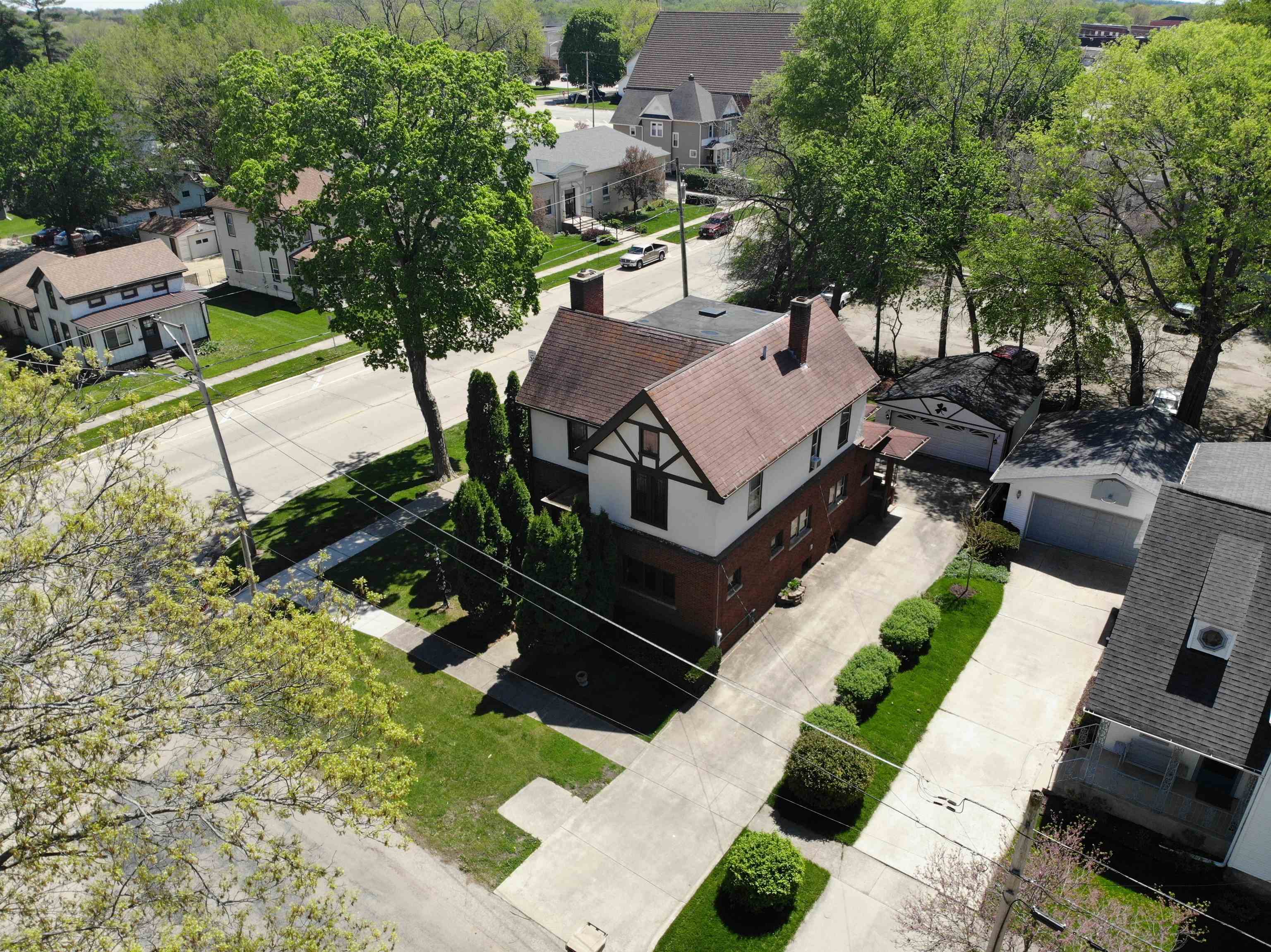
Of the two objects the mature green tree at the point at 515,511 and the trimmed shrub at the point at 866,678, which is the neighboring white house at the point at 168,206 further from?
the trimmed shrub at the point at 866,678

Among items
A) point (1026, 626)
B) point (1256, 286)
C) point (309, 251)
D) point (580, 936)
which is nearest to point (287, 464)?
point (309, 251)

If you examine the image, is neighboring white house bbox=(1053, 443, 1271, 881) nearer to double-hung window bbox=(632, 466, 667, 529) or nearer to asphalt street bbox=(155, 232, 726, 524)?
double-hung window bbox=(632, 466, 667, 529)

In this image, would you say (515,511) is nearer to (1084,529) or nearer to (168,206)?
(1084,529)

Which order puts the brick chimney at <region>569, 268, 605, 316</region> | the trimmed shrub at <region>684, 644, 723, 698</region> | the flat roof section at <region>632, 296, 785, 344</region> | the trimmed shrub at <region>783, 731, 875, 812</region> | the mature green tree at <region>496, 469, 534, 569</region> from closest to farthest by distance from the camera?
the trimmed shrub at <region>783, 731, 875, 812</region> < the trimmed shrub at <region>684, 644, 723, 698</region> < the mature green tree at <region>496, 469, 534, 569</region> < the brick chimney at <region>569, 268, 605, 316</region> < the flat roof section at <region>632, 296, 785, 344</region>

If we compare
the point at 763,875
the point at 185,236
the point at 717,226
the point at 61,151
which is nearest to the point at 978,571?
the point at 763,875

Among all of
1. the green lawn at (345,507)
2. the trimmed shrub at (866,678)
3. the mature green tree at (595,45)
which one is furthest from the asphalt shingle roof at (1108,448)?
the mature green tree at (595,45)

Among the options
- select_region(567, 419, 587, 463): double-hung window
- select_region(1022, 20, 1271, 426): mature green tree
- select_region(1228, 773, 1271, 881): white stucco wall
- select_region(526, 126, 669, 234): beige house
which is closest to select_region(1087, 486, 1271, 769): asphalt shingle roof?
select_region(1228, 773, 1271, 881): white stucco wall
